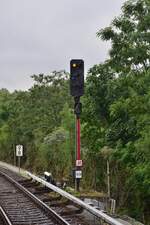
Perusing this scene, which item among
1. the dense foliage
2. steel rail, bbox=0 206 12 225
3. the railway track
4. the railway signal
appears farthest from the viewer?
the railway signal

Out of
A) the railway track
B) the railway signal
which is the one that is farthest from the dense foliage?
the railway track

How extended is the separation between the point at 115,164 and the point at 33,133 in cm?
3024

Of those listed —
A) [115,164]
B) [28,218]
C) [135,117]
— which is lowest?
[28,218]

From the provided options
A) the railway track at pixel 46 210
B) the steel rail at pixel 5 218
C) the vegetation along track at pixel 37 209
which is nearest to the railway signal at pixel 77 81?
the railway track at pixel 46 210

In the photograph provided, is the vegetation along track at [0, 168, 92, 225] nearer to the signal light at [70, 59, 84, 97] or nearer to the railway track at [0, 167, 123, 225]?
the railway track at [0, 167, 123, 225]

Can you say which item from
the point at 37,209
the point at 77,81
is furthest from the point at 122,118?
the point at 37,209

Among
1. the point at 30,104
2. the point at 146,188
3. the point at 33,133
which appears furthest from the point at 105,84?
the point at 30,104

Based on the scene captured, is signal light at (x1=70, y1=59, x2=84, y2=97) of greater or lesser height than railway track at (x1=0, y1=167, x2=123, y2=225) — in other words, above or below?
above

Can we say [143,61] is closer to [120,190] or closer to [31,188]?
[120,190]

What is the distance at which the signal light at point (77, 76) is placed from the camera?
2244cm

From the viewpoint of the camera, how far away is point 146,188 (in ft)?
63.4

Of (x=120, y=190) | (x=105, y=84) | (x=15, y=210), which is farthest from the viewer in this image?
(x=105, y=84)

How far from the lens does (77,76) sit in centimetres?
2262

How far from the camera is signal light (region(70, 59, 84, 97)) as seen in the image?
22438mm
